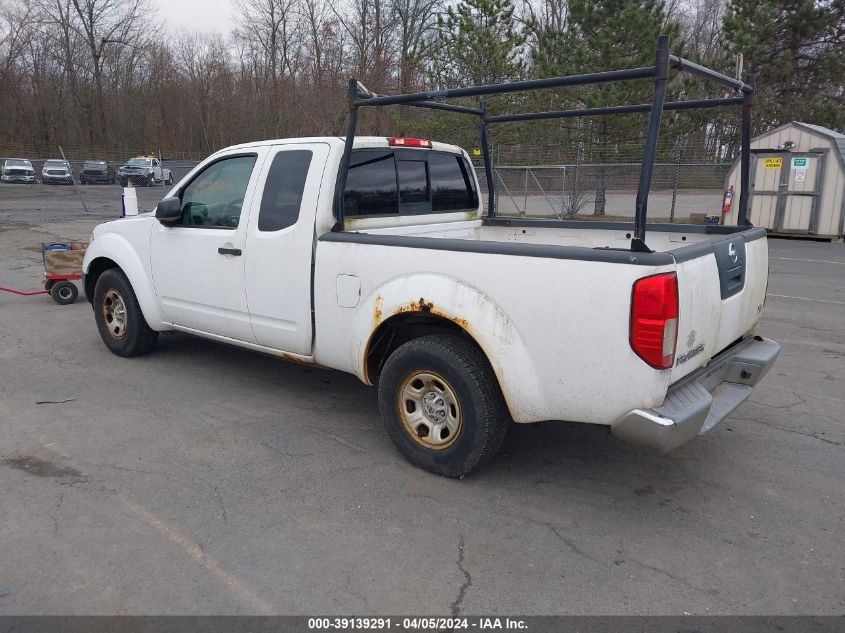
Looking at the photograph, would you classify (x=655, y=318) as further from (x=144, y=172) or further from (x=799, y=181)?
(x=144, y=172)

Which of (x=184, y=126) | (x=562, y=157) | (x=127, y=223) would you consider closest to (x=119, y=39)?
(x=184, y=126)

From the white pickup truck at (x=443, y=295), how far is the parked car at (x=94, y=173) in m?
35.9

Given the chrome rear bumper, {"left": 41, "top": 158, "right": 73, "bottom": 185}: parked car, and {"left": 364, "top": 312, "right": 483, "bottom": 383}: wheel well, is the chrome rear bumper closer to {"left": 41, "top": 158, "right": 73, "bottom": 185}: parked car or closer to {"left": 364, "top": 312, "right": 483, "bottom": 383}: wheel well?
{"left": 364, "top": 312, "right": 483, "bottom": 383}: wheel well

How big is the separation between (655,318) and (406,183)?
8.22ft

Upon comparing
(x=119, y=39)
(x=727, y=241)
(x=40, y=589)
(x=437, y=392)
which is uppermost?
(x=119, y=39)

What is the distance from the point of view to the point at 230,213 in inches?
198

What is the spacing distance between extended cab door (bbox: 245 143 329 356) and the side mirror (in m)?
0.83

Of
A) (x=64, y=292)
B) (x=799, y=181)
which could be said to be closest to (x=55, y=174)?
(x=64, y=292)

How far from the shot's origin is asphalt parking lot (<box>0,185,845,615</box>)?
9.59 ft

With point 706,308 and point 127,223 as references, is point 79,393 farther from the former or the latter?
point 706,308

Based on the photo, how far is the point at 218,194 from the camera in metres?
5.17

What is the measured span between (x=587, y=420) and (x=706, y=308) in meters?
0.84
